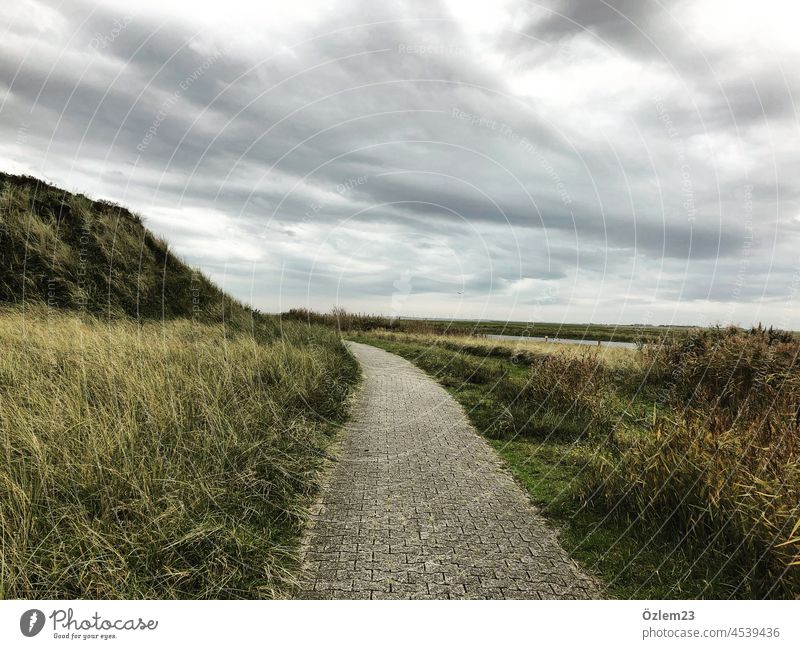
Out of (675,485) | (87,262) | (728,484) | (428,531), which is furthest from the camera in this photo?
(87,262)

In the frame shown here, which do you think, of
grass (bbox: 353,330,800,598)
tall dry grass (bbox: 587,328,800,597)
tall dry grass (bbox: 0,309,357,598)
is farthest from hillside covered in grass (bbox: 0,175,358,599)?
tall dry grass (bbox: 587,328,800,597)

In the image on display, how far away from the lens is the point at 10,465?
3.46 metres

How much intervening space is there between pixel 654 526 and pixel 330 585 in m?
3.02

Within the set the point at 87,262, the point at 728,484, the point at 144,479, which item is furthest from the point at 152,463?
the point at 87,262

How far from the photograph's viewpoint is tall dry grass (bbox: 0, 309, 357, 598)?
2873 millimetres

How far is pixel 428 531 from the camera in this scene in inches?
156

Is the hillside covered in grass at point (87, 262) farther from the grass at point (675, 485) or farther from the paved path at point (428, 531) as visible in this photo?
the grass at point (675, 485)

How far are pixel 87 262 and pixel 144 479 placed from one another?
1627cm

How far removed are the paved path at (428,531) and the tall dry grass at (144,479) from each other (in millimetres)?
366

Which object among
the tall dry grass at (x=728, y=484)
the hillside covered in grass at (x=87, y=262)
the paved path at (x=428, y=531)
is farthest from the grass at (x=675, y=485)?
the hillside covered in grass at (x=87, y=262)

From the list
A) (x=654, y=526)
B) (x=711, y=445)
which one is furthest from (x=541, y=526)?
(x=711, y=445)

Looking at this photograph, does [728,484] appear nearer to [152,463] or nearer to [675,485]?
[675,485]

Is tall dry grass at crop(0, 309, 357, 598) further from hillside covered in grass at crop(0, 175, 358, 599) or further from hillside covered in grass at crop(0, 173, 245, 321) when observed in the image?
hillside covered in grass at crop(0, 173, 245, 321)

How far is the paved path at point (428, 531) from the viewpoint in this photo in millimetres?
3148
